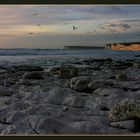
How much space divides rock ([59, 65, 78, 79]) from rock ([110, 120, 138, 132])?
0.61 m

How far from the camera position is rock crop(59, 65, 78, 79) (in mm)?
3326

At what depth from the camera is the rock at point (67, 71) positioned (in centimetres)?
333

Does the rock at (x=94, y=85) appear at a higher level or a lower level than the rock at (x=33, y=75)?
lower

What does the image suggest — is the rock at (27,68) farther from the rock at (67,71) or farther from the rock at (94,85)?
the rock at (94,85)

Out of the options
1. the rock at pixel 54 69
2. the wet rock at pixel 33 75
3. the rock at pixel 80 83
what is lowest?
the rock at pixel 80 83

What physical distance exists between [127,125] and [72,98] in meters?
0.59

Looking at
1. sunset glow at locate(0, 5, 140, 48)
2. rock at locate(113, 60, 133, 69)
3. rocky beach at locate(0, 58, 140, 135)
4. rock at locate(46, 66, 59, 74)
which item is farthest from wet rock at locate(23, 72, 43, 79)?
rock at locate(113, 60, 133, 69)

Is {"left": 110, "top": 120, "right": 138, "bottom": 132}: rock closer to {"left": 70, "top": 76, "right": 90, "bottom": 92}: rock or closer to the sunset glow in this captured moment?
{"left": 70, "top": 76, "right": 90, "bottom": 92}: rock

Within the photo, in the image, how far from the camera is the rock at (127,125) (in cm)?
311

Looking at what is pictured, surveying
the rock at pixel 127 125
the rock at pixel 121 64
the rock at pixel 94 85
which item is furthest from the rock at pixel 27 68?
the rock at pixel 127 125

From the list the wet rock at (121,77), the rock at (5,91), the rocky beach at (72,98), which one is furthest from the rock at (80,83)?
the rock at (5,91)

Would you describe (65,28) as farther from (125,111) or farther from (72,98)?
(125,111)

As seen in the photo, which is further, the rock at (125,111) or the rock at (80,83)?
the rock at (80,83)

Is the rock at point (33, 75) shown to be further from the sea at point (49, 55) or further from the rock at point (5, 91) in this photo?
the rock at point (5, 91)
